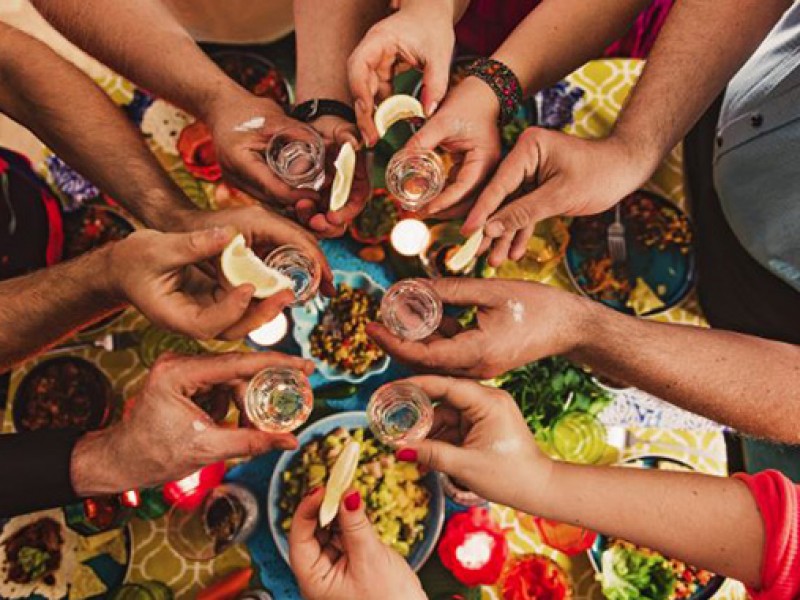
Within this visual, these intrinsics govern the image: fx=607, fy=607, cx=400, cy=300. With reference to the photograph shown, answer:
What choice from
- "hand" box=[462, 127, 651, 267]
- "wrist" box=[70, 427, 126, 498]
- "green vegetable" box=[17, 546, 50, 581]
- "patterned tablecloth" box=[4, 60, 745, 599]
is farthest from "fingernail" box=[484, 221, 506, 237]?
"green vegetable" box=[17, 546, 50, 581]

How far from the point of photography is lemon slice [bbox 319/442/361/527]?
5.04ft

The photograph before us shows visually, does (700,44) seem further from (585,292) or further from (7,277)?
(7,277)

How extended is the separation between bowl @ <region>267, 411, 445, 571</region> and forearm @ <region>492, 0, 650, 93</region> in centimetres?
124

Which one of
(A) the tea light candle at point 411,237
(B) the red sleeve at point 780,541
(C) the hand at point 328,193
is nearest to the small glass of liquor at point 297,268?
(C) the hand at point 328,193

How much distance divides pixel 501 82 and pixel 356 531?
139 cm

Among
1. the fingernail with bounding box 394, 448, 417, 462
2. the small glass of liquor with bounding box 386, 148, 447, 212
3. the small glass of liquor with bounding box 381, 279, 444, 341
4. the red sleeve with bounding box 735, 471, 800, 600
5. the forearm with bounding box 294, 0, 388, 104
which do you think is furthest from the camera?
the forearm with bounding box 294, 0, 388, 104

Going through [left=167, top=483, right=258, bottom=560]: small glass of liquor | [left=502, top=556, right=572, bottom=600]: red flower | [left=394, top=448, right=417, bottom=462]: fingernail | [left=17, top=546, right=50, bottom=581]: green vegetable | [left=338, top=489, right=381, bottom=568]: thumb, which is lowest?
[left=17, top=546, right=50, bottom=581]: green vegetable

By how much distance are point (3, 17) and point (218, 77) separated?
1.31 metres

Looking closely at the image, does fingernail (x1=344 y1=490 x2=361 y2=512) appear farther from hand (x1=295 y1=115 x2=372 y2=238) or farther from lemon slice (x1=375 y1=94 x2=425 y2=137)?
lemon slice (x1=375 y1=94 x2=425 y2=137)

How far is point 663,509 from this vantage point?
5.29ft

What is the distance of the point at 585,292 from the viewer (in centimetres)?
208

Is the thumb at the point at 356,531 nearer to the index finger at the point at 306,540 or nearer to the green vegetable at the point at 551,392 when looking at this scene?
the index finger at the point at 306,540

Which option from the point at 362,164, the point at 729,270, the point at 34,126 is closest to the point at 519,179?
the point at 362,164

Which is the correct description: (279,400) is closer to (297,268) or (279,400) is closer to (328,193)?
(297,268)
